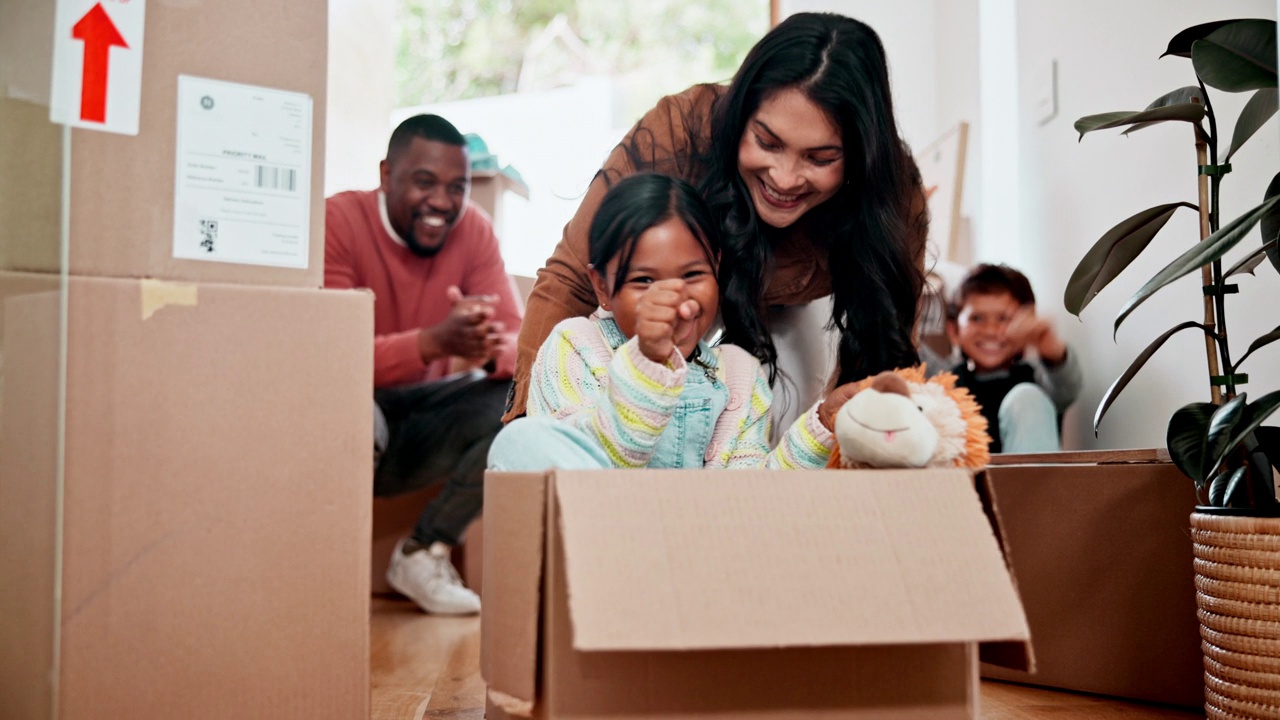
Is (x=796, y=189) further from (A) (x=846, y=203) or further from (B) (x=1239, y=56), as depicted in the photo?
(B) (x=1239, y=56)

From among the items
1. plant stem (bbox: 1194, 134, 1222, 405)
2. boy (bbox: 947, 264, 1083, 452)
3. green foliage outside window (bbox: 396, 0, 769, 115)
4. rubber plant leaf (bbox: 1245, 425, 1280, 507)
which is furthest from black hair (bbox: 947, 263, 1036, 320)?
green foliage outside window (bbox: 396, 0, 769, 115)

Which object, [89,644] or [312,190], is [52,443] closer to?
[89,644]

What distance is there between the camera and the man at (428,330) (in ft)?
7.18

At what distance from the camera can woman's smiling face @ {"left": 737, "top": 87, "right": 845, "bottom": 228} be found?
1218 mm

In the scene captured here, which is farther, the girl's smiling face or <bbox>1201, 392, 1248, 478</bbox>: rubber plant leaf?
the girl's smiling face

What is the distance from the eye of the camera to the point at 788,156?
48.3 inches

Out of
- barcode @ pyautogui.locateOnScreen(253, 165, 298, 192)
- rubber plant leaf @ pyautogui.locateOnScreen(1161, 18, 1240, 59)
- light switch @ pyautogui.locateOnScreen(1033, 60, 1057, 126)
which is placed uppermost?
light switch @ pyautogui.locateOnScreen(1033, 60, 1057, 126)

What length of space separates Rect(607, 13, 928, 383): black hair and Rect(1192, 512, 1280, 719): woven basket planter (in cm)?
42

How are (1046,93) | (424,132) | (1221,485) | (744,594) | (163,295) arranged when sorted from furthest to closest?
(424,132)
(1046,93)
(1221,485)
(163,295)
(744,594)

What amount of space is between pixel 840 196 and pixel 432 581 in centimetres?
131

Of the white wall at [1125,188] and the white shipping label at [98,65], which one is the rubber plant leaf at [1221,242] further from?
the white shipping label at [98,65]

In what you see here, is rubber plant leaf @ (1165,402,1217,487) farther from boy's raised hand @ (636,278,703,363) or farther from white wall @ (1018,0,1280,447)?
boy's raised hand @ (636,278,703,363)

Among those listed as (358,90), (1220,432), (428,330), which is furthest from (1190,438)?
(358,90)

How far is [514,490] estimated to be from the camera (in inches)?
31.0
